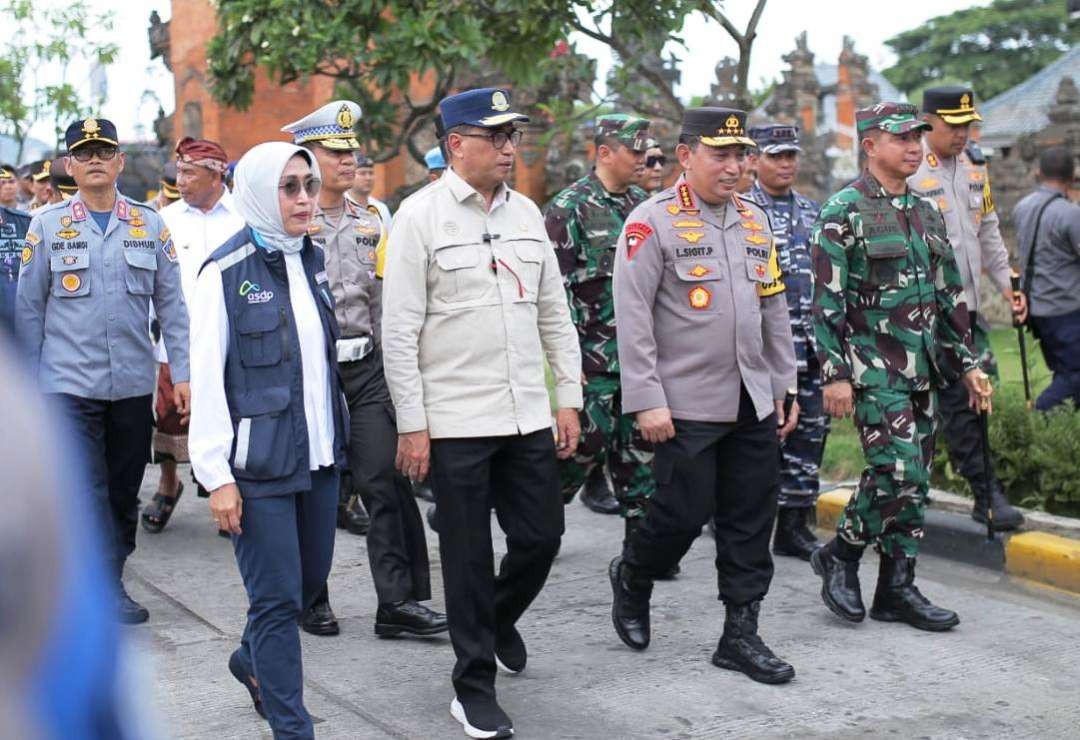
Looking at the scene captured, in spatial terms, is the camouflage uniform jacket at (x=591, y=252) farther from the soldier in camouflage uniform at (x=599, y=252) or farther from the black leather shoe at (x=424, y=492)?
the black leather shoe at (x=424, y=492)

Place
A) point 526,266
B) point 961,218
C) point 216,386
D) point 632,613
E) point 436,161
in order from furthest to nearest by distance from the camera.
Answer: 1. point 436,161
2. point 961,218
3. point 632,613
4. point 526,266
5. point 216,386

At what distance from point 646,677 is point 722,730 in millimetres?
622

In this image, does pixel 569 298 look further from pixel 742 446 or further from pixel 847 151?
pixel 847 151

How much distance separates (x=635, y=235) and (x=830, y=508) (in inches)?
116

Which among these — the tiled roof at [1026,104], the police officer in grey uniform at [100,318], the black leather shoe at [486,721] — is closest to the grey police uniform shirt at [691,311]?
the black leather shoe at [486,721]

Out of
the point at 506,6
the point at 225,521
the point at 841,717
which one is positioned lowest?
the point at 841,717

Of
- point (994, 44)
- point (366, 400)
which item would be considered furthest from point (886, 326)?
point (994, 44)

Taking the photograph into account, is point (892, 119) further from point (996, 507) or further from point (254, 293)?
point (254, 293)

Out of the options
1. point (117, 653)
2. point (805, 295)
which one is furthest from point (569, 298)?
point (117, 653)

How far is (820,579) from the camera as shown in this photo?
7.00m

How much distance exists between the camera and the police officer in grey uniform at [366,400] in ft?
19.8

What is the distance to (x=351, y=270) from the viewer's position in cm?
623

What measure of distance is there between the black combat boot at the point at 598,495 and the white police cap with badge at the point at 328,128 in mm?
3091

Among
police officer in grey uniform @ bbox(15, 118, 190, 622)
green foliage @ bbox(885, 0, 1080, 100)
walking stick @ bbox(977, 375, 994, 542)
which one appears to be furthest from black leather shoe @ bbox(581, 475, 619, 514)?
green foliage @ bbox(885, 0, 1080, 100)
